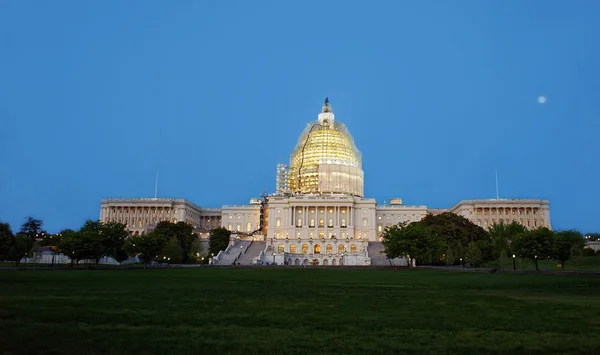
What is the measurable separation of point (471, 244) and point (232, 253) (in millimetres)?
44604

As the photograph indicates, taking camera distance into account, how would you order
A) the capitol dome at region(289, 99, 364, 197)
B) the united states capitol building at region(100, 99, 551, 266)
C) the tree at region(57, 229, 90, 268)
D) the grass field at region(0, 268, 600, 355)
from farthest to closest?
the capitol dome at region(289, 99, 364, 197), the united states capitol building at region(100, 99, 551, 266), the tree at region(57, 229, 90, 268), the grass field at region(0, 268, 600, 355)

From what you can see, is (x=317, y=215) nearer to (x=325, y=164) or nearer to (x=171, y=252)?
(x=325, y=164)

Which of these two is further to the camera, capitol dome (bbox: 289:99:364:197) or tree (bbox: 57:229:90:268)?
capitol dome (bbox: 289:99:364:197)

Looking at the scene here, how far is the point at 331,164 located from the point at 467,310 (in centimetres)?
11875

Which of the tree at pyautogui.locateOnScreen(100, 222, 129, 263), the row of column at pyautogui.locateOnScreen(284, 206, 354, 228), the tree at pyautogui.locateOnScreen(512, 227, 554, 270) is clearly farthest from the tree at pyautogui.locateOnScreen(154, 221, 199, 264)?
the tree at pyautogui.locateOnScreen(512, 227, 554, 270)

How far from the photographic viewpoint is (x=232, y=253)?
314ft

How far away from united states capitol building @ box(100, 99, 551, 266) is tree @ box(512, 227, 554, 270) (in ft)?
163

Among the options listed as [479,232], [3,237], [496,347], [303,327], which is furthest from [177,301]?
[479,232]

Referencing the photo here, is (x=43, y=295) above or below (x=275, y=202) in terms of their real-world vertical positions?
below

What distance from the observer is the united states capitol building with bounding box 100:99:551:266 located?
413 ft

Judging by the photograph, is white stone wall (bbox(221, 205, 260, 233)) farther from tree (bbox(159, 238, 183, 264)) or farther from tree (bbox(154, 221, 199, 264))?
tree (bbox(159, 238, 183, 264))

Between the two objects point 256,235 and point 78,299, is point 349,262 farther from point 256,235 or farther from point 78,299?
point 78,299

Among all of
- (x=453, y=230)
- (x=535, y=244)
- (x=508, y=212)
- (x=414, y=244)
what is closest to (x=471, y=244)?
(x=414, y=244)

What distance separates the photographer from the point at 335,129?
5861 inches
